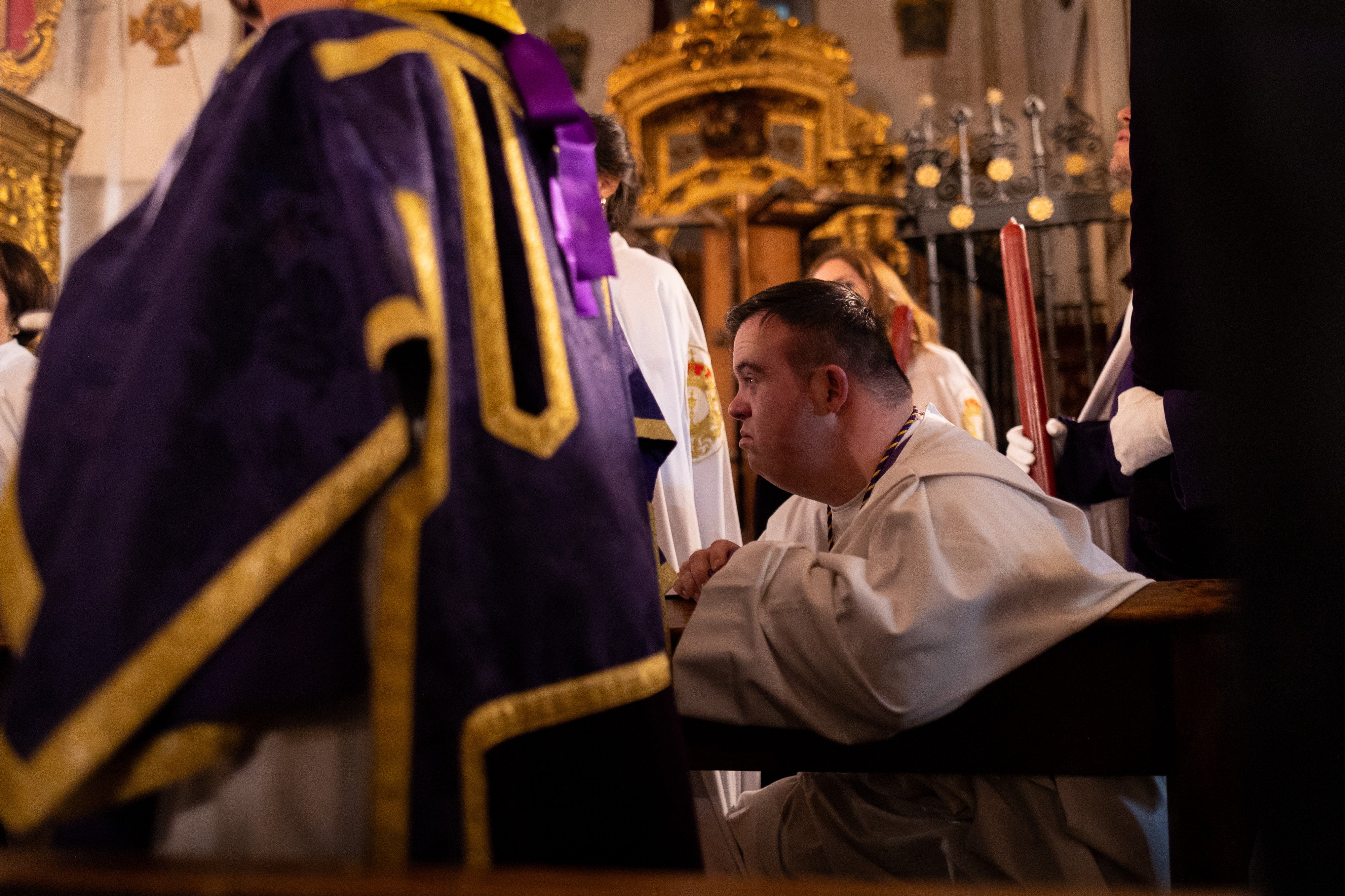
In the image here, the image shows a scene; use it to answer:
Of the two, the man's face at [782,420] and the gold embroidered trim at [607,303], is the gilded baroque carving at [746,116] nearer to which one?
the man's face at [782,420]

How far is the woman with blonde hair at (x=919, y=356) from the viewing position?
4.30 m

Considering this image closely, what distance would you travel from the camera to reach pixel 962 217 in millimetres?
5465

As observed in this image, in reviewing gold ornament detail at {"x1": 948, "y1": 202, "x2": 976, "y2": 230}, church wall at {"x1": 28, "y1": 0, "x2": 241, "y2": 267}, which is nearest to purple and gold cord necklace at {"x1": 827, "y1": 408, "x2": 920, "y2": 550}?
gold ornament detail at {"x1": 948, "y1": 202, "x2": 976, "y2": 230}

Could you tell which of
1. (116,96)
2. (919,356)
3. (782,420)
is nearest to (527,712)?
(782,420)

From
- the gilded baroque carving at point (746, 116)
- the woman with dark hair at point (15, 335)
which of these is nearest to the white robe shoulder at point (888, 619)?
the woman with dark hair at point (15, 335)

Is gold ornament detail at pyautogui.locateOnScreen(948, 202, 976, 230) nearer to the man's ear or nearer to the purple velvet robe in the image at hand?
the man's ear

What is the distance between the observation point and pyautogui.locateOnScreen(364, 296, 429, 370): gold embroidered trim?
1.00 metres

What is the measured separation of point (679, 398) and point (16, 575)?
90.3 inches

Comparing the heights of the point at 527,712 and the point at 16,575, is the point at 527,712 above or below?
below

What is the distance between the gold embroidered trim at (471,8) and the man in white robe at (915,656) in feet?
3.03

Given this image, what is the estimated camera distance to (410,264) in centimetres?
108

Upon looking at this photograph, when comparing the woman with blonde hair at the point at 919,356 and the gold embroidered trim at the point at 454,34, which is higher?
the gold embroidered trim at the point at 454,34

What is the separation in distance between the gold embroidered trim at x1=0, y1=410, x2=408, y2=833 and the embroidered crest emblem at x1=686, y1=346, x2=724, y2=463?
2.33m

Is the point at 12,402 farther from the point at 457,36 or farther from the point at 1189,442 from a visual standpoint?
the point at 1189,442
